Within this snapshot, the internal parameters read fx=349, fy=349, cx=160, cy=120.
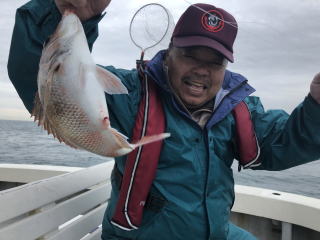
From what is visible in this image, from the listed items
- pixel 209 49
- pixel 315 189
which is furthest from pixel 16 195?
pixel 315 189

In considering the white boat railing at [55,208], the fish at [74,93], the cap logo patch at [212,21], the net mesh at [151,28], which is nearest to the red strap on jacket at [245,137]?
the cap logo patch at [212,21]

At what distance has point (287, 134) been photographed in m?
Result: 2.51

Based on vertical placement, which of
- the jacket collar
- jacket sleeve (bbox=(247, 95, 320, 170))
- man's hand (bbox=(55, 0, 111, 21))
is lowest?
jacket sleeve (bbox=(247, 95, 320, 170))

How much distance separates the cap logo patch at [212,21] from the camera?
2.37 meters

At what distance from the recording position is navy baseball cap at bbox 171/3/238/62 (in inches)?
90.8

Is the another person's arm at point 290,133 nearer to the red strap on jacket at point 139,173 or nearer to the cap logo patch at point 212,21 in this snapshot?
the cap logo patch at point 212,21

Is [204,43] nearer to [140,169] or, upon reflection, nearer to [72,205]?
[140,169]

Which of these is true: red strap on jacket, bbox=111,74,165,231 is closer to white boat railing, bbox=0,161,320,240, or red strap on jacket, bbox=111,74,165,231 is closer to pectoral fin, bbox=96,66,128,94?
white boat railing, bbox=0,161,320,240

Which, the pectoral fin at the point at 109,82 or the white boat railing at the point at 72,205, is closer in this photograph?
the pectoral fin at the point at 109,82

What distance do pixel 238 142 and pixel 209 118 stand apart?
297 millimetres

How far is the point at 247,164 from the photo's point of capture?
2.58 meters

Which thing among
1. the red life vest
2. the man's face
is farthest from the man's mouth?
the red life vest

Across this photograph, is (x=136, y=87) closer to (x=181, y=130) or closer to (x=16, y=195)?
(x=181, y=130)

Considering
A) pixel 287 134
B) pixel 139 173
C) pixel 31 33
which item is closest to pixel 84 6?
pixel 31 33
